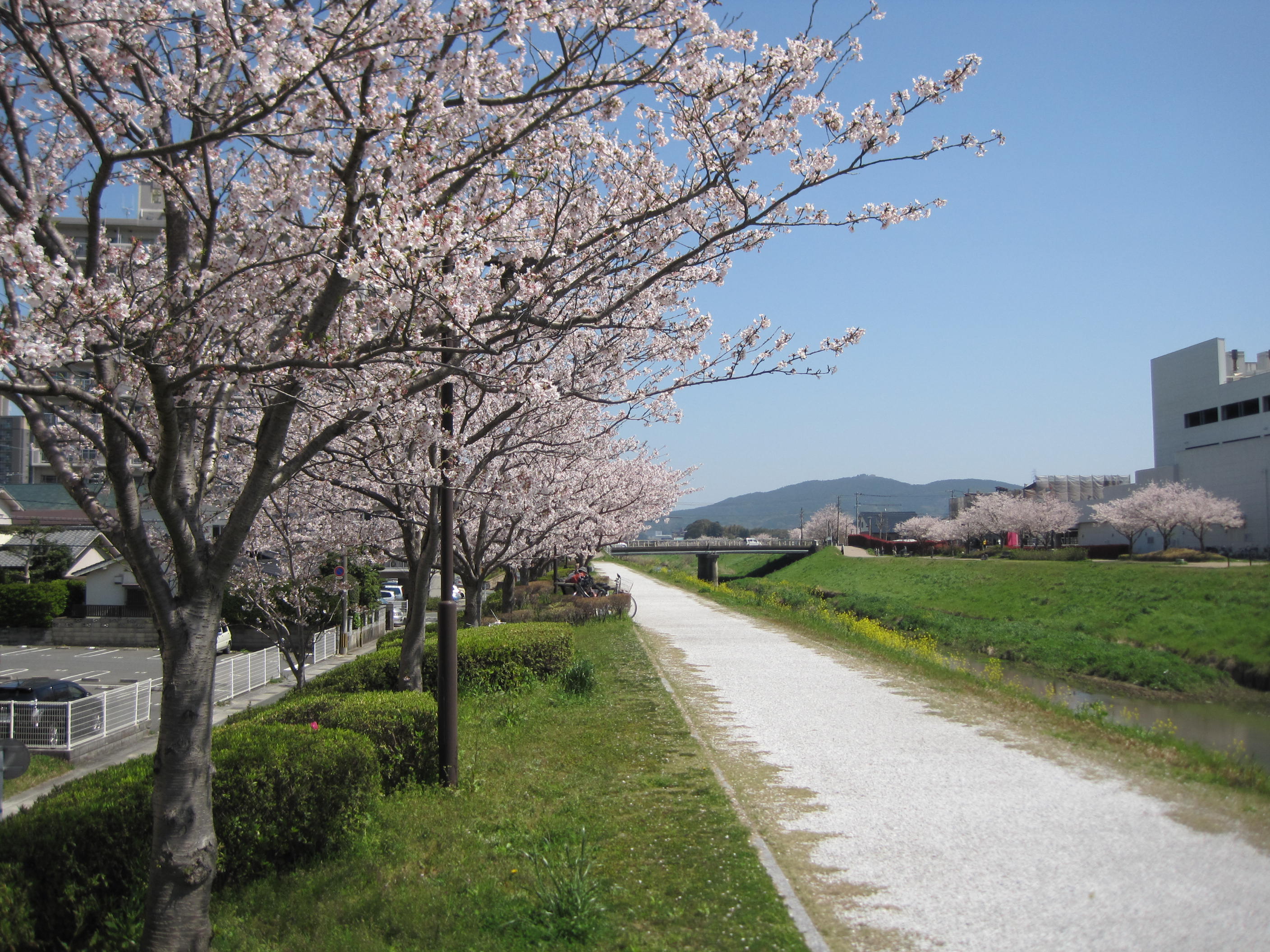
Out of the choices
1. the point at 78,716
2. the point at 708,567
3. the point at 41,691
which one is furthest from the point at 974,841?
the point at 708,567

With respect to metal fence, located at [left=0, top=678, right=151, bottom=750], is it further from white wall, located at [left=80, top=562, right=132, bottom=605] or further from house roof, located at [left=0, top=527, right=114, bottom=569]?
house roof, located at [left=0, top=527, right=114, bottom=569]

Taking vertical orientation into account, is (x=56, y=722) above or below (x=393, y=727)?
below

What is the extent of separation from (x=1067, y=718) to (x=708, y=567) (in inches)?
2378

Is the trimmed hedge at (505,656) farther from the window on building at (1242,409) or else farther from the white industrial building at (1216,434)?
the window on building at (1242,409)

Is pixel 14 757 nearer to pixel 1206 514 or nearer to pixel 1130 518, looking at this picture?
pixel 1206 514

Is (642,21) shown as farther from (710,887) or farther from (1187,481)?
(1187,481)

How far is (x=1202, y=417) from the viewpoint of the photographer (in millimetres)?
61656

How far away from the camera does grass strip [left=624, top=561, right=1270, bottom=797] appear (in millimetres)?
7473

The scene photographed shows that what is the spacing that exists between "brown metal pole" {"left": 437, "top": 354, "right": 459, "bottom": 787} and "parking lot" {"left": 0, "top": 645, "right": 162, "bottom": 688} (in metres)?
18.0

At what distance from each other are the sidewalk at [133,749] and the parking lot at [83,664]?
10.9ft

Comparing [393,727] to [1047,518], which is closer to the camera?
[393,727]

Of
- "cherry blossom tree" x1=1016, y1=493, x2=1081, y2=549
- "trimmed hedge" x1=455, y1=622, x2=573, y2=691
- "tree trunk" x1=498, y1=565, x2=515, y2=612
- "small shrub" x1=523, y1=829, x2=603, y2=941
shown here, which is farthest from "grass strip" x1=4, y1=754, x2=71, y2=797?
"cherry blossom tree" x1=1016, y1=493, x2=1081, y2=549

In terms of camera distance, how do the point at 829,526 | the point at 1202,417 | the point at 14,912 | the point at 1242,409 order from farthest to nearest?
the point at 829,526
the point at 1202,417
the point at 1242,409
the point at 14,912

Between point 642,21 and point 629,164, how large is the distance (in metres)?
1.58
